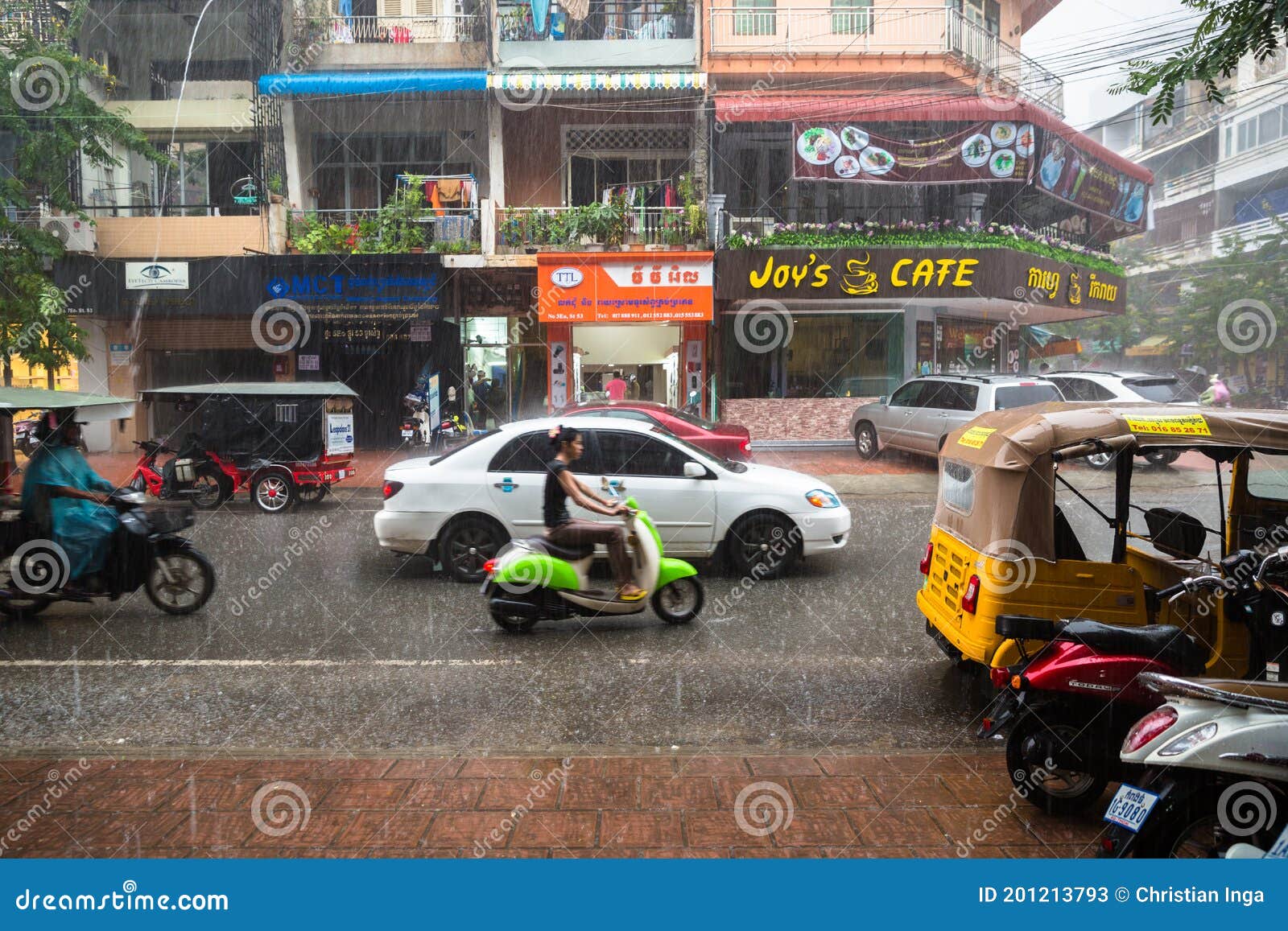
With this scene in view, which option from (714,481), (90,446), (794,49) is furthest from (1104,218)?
(90,446)

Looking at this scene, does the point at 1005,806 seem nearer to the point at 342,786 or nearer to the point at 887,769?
the point at 887,769

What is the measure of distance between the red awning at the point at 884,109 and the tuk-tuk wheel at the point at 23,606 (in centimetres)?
1522

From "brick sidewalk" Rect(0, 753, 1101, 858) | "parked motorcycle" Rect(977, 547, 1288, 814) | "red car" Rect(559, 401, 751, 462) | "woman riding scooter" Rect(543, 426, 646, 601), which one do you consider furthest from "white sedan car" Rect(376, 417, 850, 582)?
"parked motorcycle" Rect(977, 547, 1288, 814)

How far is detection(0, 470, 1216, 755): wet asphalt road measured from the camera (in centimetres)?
521

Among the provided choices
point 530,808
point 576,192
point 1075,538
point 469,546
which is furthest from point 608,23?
point 530,808

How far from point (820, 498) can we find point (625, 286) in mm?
11588

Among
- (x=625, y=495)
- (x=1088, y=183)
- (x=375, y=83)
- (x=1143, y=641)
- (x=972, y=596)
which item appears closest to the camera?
(x=1143, y=641)

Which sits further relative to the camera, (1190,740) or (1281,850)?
(1190,740)

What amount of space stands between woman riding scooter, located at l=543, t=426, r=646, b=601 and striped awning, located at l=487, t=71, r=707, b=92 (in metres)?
13.6

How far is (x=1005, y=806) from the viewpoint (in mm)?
4230

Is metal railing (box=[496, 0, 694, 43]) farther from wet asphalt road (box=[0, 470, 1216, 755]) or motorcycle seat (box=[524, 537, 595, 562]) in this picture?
motorcycle seat (box=[524, 537, 595, 562])

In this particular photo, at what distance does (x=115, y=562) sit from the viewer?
7426 mm

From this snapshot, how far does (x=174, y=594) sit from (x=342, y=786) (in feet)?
Result: 13.6

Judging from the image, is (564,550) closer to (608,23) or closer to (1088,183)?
(608,23)
